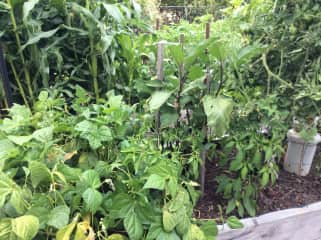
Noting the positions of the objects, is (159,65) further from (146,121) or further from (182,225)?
(182,225)

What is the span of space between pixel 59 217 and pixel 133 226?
21 centimetres

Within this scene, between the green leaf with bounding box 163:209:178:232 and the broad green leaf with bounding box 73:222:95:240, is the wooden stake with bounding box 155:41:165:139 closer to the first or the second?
the green leaf with bounding box 163:209:178:232

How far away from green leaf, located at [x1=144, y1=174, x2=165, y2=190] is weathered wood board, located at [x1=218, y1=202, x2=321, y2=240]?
1.77 feet

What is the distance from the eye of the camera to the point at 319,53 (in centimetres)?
136

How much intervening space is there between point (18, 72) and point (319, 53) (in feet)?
4.80

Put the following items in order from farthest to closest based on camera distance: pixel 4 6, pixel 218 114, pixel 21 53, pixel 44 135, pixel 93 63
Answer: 1. pixel 93 63
2. pixel 21 53
3. pixel 4 6
4. pixel 218 114
5. pixel 44 135

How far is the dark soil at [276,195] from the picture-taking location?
1546 millimetres

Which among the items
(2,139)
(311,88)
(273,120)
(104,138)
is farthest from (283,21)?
(2,139)

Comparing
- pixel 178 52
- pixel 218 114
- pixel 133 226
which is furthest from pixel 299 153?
pixel 133 226

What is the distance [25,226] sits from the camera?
0.78 m

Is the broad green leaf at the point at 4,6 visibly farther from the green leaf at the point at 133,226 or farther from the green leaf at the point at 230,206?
the green leaf at the point at 230,206

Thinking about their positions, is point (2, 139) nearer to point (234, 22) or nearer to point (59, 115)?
point (59, 115)

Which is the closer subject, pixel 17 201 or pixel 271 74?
pixel 17 201

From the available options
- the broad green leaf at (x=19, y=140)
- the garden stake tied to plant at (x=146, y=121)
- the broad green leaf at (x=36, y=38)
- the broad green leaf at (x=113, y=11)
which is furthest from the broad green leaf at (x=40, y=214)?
the broad green leaf at (x=113, y=11)
